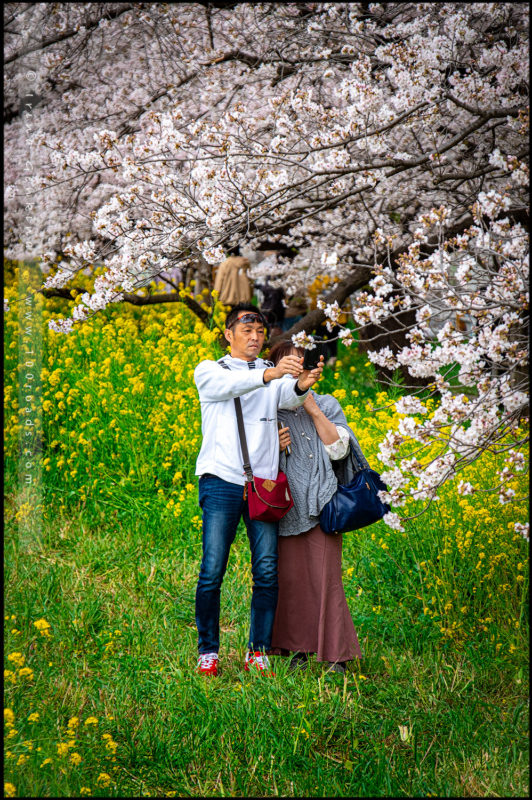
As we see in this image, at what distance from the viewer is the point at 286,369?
3.03m

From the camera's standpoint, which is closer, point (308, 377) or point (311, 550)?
point (308, 377)

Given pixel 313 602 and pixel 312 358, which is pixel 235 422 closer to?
pixel 312 358

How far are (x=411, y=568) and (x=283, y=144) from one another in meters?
2.48

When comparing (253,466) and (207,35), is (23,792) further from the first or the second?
(207,35)

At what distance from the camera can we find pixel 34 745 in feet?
8.57

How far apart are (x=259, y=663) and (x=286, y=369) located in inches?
52.5

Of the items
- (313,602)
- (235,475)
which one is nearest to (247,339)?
(235,475)

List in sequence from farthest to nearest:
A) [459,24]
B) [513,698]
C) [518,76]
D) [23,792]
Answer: [459,24]
[518,76]
[513,698]
[23,792]

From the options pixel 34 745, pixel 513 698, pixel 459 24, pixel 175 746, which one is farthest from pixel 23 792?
pixel 459 24

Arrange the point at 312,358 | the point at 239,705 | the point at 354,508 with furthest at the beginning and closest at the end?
the point at 354,508
the point at 312,358
the point at 239,705

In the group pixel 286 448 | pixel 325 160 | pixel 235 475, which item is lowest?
pixel 235 475

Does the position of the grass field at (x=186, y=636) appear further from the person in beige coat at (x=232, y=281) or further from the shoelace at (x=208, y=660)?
the person in beige coat at (x=232, y=281)

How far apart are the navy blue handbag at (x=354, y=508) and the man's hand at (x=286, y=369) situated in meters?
0.62

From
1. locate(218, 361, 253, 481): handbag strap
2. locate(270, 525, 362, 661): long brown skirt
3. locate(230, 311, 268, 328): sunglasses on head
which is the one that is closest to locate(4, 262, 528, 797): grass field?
locate(270, 525, 362, 661): long brown skirt
